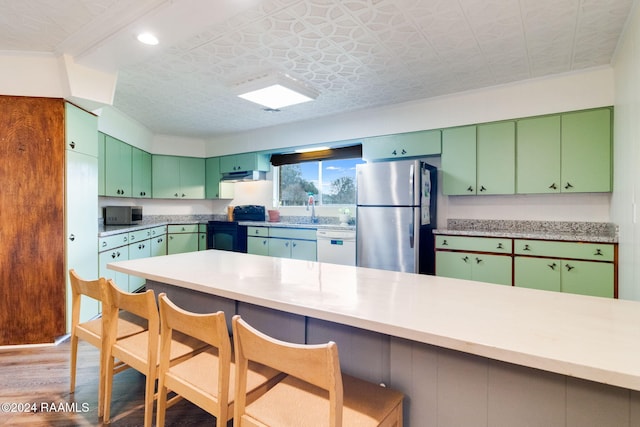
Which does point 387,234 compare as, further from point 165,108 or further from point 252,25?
point 165,108

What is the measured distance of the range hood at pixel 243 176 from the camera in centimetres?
525

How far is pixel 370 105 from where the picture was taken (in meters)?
3.94

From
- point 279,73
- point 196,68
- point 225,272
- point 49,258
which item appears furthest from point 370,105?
point 49,258

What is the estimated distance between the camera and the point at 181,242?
5285 millimetres

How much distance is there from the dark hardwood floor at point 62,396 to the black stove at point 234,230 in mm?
2799

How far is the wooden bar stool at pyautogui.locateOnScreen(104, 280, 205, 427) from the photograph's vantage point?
4.50 ft

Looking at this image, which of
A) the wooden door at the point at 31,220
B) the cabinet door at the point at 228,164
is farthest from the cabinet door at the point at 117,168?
the cabinet door at the point at 228,164

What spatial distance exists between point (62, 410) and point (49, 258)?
1.37 m

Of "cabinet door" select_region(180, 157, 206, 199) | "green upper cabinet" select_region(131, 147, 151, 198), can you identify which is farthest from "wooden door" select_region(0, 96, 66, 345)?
"cabinet door" select_region(180, 157, 206, 199)

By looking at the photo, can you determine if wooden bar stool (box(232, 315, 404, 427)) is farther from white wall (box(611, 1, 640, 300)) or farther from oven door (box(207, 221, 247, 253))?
oven door (box(207, 221, 247, 253))

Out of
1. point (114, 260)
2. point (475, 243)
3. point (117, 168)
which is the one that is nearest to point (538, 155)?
point (475, 243)

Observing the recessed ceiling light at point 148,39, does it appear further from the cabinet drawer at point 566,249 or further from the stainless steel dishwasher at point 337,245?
the cabinet drawer at point 566,249

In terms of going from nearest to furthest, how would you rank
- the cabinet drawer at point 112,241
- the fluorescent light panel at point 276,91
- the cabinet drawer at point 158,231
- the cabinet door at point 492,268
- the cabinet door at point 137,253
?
the fluorescent light panel at point 276,91, the cabinet door at point 492,268, the cabinet drawer at point 112,241, the cabinet door at point 137,253, the cabinet drawer at point 158,231

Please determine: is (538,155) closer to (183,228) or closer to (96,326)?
(96,326)
